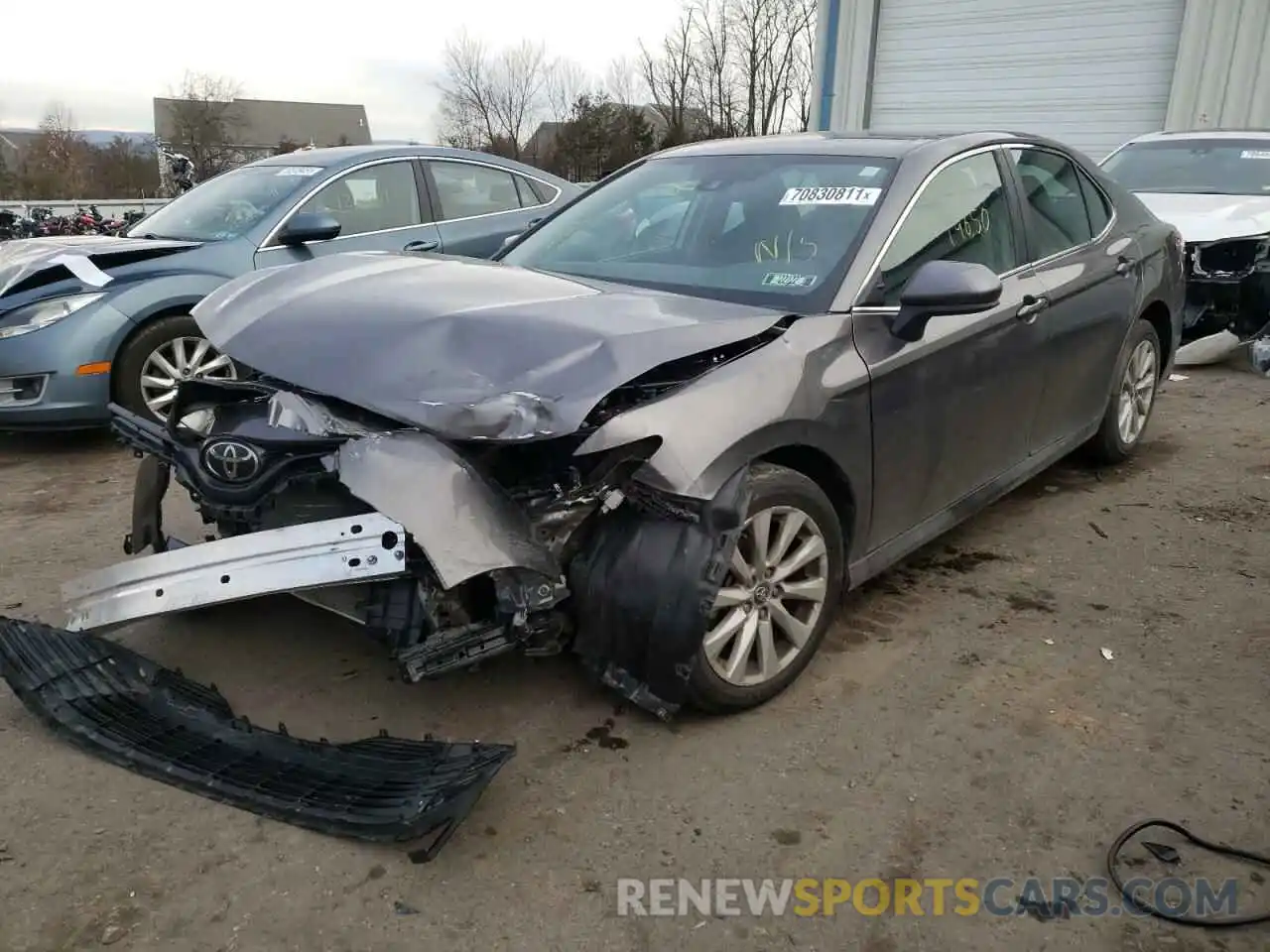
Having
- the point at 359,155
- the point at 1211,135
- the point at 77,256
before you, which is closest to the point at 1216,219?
the point at 1211,135

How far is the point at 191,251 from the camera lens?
549 cm

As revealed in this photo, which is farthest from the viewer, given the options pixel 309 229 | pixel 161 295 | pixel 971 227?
pixel 309 229

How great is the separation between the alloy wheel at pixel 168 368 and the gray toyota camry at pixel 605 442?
2.29 m

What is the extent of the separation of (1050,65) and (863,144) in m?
12.9

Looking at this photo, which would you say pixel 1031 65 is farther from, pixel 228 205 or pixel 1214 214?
pixel 228 205

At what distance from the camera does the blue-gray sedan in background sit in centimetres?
498

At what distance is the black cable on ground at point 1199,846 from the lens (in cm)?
209

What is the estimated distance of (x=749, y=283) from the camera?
3.12m

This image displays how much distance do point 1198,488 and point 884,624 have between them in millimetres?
2376

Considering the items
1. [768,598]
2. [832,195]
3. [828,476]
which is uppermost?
[832,195]

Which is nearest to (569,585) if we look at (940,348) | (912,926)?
(912,926)

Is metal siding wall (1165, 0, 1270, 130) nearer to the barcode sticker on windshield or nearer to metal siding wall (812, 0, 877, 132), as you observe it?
metal siding wall (812, 0, 877, 132)

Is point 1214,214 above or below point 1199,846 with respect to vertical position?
above

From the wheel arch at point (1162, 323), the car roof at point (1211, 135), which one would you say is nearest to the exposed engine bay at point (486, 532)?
the wheel arch at point (1162, 323)
